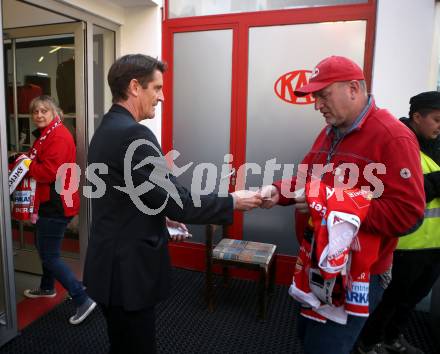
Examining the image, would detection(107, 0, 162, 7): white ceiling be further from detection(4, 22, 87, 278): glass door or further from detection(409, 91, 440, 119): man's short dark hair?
detection(409, 91, 440, 119): man's short dark hair

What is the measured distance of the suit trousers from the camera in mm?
1360

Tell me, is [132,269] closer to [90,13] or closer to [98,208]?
[98,208]

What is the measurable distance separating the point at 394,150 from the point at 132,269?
1004mm

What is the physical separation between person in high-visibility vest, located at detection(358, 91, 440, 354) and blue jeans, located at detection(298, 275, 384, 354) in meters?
0.79

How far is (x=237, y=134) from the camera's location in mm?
3293

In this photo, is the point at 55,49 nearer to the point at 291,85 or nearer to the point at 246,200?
the point at 291,85

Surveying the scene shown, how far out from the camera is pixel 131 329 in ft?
4.47

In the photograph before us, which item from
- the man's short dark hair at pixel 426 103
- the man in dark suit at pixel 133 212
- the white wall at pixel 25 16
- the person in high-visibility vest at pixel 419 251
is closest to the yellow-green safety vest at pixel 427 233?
the person in high-visibility vest at pixel 419 251

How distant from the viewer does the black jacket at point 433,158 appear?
1939 millimetres

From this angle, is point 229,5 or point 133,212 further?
point 229,5

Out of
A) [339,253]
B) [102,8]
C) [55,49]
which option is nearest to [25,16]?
[55,49]

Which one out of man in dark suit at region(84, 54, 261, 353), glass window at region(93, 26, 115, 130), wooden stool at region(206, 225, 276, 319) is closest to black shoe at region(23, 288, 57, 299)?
wooden stool at region(206, 225, 276, 319)

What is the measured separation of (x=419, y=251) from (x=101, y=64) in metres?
2.84

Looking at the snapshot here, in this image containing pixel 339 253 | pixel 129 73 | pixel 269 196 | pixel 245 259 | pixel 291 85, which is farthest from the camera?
pixel 291 85
